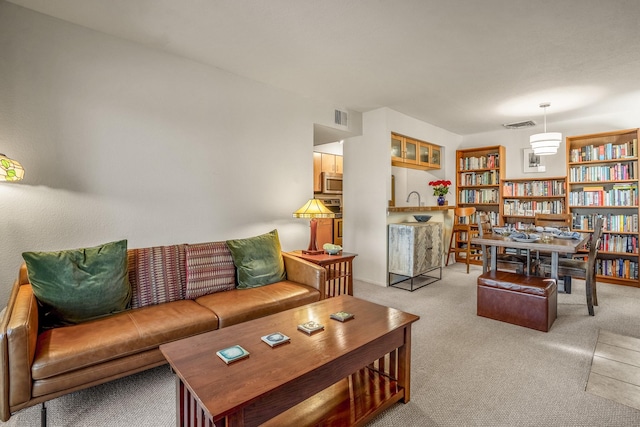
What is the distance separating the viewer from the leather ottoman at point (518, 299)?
2.82 m

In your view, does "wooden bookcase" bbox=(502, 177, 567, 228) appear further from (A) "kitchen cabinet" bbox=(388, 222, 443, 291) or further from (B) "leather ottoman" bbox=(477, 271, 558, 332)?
(B) "leather ottoman" bbox=(477, 271, 558, 332)

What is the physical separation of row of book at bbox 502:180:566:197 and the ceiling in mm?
1550

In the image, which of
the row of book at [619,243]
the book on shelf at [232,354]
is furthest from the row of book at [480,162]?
the book on shelf at [232,354]

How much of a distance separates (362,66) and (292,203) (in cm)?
170

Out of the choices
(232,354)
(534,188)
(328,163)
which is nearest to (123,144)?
(232,354)

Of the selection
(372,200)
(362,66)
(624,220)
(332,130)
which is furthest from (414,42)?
(624,220)

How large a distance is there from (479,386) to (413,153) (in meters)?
3.74

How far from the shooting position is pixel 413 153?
504 cm

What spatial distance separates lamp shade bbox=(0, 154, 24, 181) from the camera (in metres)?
1.83

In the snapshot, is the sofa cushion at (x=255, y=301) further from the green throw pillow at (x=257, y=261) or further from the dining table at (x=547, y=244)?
the dining table at (x=547, y=244)

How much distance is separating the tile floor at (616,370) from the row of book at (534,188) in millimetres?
3061

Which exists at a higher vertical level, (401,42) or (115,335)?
(401,42)

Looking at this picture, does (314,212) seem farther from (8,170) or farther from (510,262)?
(510,262)

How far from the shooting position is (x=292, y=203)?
3.76 m
